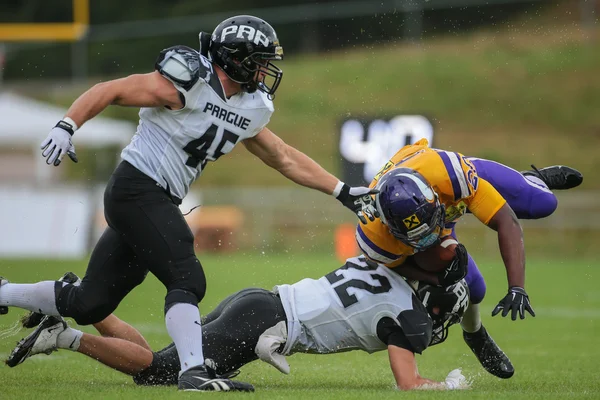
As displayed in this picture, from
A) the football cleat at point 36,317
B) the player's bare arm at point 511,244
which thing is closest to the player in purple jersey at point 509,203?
the player's bare arm at point 511,244

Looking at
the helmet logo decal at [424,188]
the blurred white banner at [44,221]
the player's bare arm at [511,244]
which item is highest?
the helmet logo decal at [424,188]

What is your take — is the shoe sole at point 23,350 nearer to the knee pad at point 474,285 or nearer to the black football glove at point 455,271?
the black football glove at point 455,271

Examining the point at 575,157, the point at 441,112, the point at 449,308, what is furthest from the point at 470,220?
the point at 449,308

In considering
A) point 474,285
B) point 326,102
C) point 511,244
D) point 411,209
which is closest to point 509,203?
point 474,285

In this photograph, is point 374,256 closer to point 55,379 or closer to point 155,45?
point 55,379

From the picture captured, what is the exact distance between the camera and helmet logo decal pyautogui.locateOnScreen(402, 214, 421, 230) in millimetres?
4781

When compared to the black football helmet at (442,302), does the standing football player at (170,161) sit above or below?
above

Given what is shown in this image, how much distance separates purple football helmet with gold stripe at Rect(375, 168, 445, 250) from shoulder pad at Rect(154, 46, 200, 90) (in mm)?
1061

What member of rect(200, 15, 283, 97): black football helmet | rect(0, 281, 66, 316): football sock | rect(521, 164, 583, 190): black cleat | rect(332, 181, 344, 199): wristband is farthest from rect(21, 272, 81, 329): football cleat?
rect(521, 164, 583, 190): black cleat

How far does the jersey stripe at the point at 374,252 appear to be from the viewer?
16.5 ft

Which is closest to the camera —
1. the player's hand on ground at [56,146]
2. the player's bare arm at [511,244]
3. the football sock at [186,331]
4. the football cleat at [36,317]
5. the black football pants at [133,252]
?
the player's hand on ground at [56,146]

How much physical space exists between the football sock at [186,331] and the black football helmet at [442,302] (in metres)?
1.16

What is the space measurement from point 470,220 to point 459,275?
1270cm

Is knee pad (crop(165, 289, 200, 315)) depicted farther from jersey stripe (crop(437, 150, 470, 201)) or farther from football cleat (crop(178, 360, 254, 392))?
jersey stripe (crop(437, 150, 470, 201))
